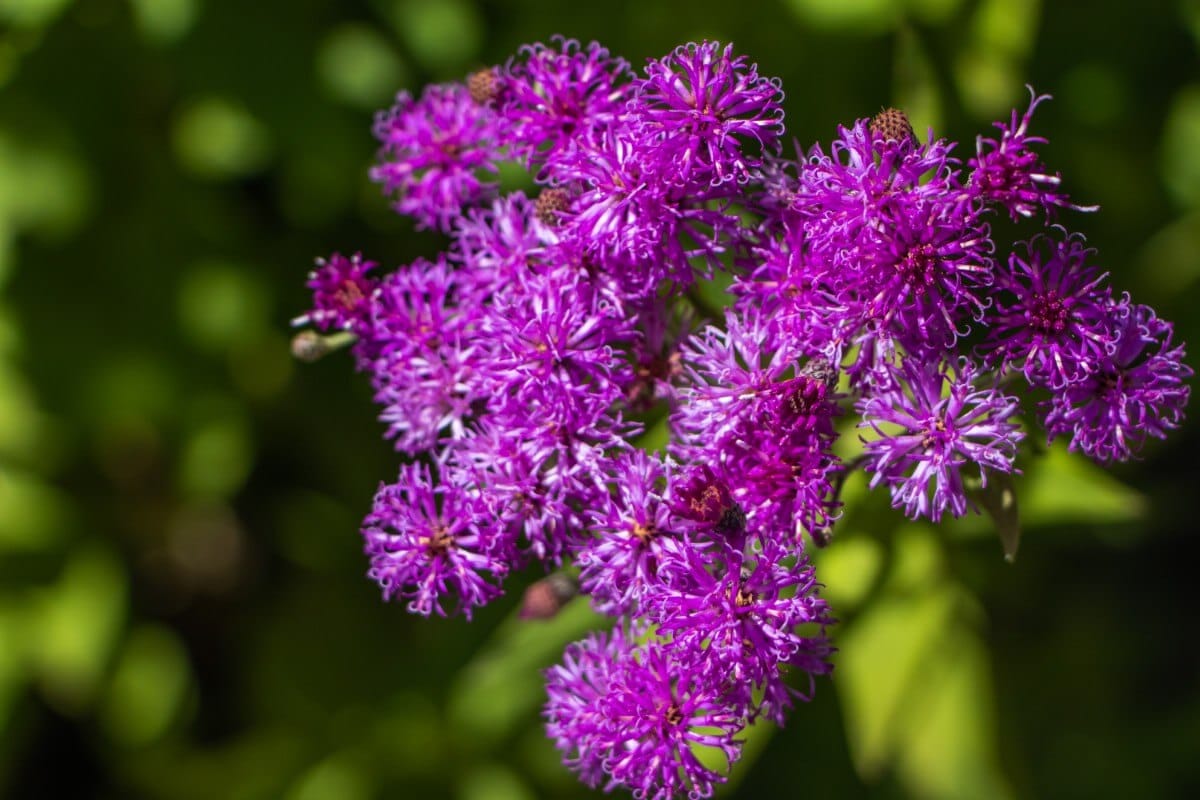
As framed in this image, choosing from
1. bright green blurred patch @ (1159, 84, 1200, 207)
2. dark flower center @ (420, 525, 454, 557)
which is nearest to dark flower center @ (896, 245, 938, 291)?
dark flower center @ (420, 525, 454, 557)

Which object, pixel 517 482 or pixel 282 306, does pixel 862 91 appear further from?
pixel 282 306

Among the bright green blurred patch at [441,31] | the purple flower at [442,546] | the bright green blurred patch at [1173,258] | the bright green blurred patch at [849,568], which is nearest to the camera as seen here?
the purple flower at [442,546]

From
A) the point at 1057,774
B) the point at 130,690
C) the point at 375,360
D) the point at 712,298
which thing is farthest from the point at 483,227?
the point at 1057,774

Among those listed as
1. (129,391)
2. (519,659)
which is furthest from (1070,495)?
(129,391)

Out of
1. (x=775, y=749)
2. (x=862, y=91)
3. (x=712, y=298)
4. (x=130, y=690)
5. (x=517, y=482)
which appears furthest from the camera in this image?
(x=130, y=690)

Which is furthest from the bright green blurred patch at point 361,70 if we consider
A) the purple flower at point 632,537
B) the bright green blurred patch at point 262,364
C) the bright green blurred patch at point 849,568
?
the bright green blurred patch at point 849,568

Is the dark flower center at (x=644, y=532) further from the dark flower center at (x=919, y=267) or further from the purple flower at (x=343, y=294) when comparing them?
the purple flower at (x=343, y=294)
